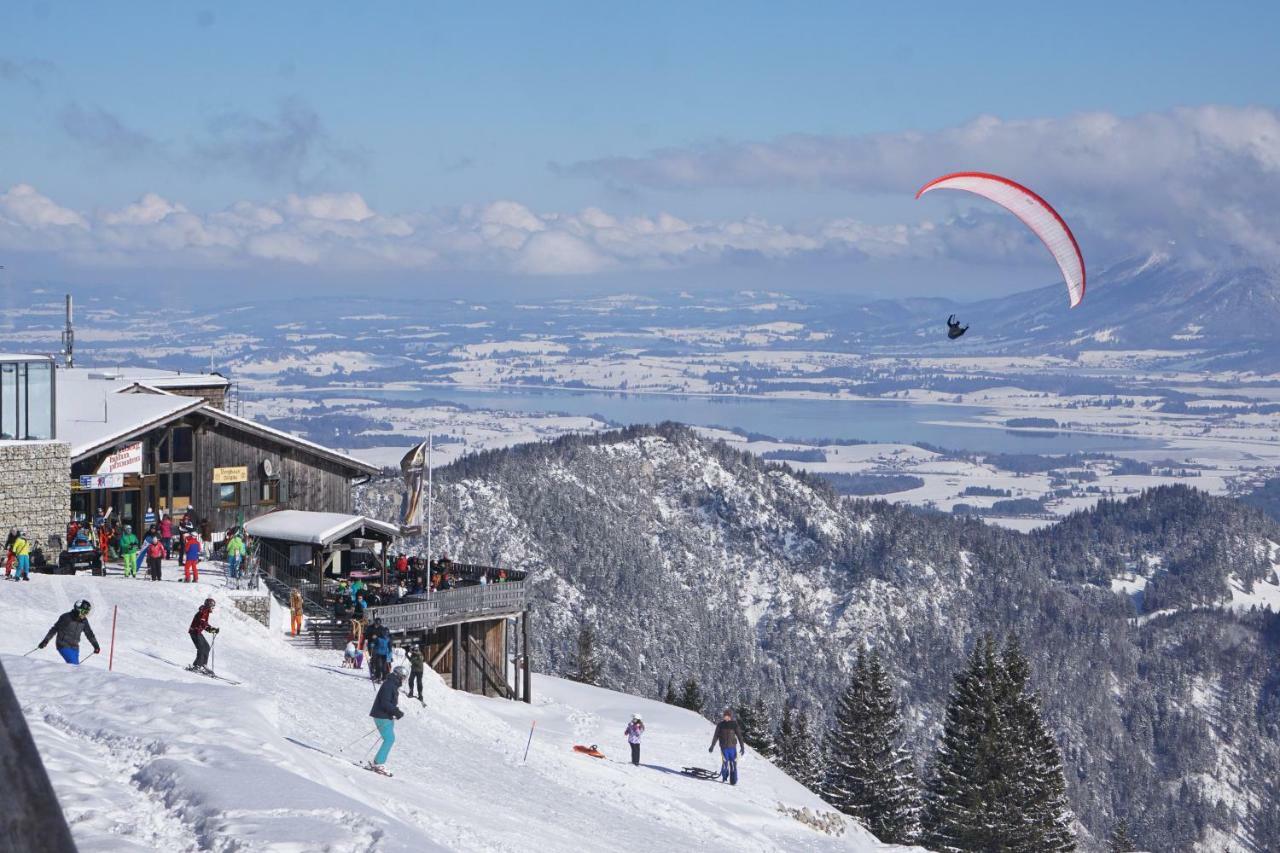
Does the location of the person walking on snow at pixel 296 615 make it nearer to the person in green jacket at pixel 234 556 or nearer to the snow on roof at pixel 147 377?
the person in green jacket at pixel 234 556

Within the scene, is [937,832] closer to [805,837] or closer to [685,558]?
[805,837]

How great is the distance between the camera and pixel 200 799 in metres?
14.5

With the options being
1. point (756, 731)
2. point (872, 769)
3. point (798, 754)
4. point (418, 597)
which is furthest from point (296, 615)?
point (798, 754)

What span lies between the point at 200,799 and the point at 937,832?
44048mm

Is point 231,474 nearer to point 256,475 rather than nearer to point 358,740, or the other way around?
point 256,475

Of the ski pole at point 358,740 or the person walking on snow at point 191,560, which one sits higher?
the person walking on snow at point 191,560

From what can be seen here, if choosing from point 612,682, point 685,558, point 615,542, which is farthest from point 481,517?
point 612,682

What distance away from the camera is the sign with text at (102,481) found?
39469 mm

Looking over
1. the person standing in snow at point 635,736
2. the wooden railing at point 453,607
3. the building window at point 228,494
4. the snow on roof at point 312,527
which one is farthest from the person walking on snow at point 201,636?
the building window at point 228,494

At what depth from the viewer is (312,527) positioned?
4062cm

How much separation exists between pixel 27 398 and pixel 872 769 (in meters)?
39.3

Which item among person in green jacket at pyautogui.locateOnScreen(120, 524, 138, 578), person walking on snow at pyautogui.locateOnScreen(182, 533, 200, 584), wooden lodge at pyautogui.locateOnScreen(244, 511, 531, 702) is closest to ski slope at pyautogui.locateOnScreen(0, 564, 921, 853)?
person walking on snow at pyautogui.locateOnScreen(182, 533, 200, 584)

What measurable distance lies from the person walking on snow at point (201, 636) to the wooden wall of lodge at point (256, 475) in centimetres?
2027

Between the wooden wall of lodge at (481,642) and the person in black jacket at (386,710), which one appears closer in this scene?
the person in black jacket at (386,710)
